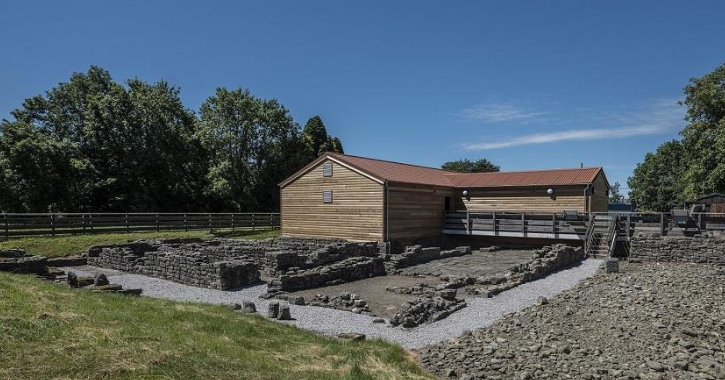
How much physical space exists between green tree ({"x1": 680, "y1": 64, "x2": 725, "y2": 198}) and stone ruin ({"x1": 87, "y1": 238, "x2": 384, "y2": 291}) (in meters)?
28.6

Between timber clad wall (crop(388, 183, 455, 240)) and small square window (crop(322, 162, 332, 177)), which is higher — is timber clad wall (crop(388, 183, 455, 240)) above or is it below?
below

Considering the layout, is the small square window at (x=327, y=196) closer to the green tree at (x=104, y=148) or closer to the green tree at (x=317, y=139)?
the green tree at (x=104, y=148)

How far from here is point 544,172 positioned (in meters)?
28.6

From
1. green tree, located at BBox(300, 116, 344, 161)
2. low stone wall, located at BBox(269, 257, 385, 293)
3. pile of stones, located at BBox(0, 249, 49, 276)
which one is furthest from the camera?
green tree, located at BBox(300, 116, 344, 161)

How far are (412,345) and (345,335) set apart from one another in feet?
5.08

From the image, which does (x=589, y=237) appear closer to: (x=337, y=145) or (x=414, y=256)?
(x=414, y=256)

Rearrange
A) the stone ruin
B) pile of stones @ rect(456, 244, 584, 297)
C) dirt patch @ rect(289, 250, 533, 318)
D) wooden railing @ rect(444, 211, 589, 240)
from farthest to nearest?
wooden railing @ rect(444, 211, 589, 240) < the stone ruin < pile of stones @ rect(456, 244, 584, 297) < dirt patch @ rect(289, 250, 533, 318)

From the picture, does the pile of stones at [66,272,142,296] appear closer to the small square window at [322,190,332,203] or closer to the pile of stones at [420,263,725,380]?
the pile of stones at [420,263,725,380]

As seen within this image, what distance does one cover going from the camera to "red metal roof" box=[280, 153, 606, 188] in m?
25.9

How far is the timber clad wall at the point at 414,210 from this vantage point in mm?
24703

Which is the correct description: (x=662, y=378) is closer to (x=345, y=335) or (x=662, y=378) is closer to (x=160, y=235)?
(x=345, y=335)

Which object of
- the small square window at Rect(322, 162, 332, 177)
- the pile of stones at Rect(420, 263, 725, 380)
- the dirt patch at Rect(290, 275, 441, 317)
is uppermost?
the small square window at Rect(322, 162, 332, 177)

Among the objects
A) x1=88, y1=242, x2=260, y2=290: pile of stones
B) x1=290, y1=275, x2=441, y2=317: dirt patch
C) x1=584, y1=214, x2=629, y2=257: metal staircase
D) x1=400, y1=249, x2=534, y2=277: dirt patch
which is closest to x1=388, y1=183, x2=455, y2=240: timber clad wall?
x1=400, y1=249, x2=534, y2=277: dirt patch

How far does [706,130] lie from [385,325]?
122 feet
